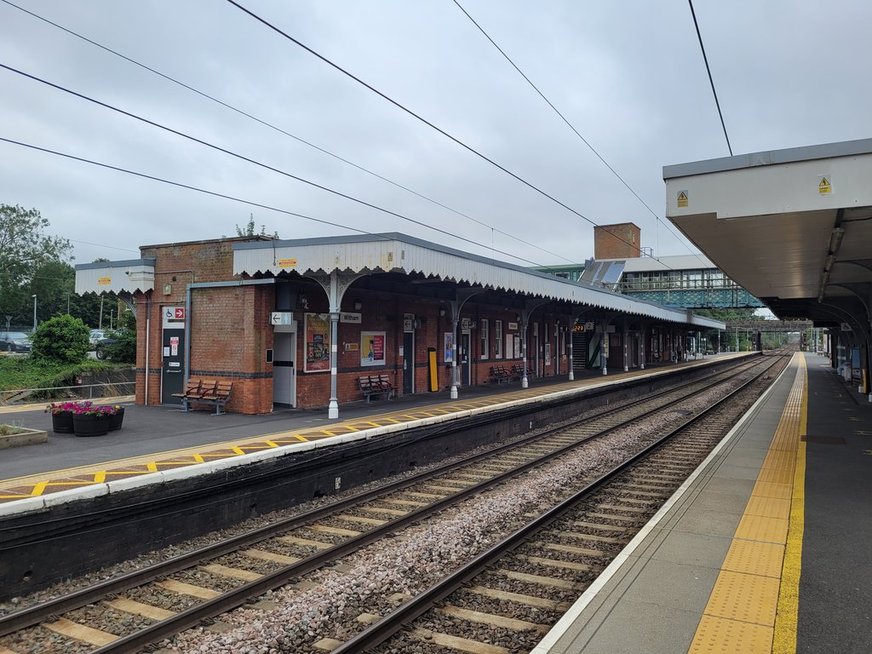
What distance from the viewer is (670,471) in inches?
411

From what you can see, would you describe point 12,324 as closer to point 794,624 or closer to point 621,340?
point 621,340

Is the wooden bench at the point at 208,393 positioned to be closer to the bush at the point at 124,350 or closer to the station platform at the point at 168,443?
the station platform at the point at 168,443

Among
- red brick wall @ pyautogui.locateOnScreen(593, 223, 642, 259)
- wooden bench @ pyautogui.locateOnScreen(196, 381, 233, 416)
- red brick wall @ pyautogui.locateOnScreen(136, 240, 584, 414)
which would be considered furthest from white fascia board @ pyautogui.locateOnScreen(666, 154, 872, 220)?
red brick wall @ pyautogui.locateOnScreen(593, 223, 642, 259)

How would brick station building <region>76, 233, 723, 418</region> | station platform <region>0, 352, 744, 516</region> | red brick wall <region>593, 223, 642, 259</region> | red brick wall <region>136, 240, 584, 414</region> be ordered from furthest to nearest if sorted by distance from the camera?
1. red brick wall <region>593, 223, 642, 259</region>
2. red brick wall <region>136, 240, 584, 414</region>
3. brick station building <region>76, 233, 723, 418</region>
4. station platform <region>0, 352, 744, 516</region>

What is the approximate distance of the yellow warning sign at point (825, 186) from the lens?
6.90 metres

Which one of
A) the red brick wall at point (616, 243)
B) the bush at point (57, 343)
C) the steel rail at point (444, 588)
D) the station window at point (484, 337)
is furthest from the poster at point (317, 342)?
the red brick wall at point (616, 243)

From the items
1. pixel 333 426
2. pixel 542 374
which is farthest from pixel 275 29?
pixel 542 374

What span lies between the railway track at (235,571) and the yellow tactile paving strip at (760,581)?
1.36m

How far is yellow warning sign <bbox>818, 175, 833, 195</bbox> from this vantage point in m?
6.90

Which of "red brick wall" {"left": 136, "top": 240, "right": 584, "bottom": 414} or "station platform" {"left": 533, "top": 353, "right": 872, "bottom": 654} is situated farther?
"red brick wall" {"left": 136, "top": 240, "right": 584, "bottom": 414}

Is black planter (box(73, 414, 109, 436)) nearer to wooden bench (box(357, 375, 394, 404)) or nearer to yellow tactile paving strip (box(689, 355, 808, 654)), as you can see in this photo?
wooden bench (box(357, 375, 394, 404))

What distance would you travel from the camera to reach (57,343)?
29547 mm

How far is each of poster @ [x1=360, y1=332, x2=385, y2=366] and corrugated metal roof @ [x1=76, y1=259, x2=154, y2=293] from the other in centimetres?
592

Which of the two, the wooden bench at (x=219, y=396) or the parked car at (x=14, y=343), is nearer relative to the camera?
the wooden bench at (x=219, y=396)
